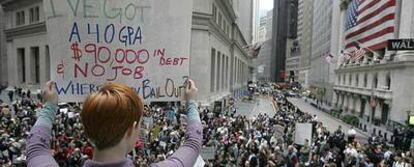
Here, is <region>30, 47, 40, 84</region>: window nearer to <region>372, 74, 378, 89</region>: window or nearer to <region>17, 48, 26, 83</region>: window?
<region>17, 48, 26, 83</region>: window

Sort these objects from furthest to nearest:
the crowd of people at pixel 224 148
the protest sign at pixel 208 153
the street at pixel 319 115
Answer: the street at pixel 319 115 < the protest sign at pixel 208 153 < the crowd of people at pixel 224 148

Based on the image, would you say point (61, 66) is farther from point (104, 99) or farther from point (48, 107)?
point (104, 99)

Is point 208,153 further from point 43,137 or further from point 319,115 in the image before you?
point 319,115

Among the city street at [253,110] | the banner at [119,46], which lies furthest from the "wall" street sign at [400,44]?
the banner at [119,46]

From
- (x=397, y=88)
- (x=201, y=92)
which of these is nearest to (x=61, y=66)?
(x=201, y=92)

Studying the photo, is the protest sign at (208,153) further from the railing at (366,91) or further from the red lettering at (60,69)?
the railing at (366,91)

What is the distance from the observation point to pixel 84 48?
13.8 feet

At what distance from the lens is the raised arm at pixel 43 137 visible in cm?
184

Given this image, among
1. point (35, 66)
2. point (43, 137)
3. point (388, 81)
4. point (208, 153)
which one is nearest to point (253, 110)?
point (388, 81)

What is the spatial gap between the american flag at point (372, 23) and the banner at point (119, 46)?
136 feet

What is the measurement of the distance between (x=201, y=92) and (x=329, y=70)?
177 ft

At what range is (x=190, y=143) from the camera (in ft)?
6.97

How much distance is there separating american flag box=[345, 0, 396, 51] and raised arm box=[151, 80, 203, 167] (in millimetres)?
43172

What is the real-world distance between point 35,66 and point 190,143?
5171 centimetres
